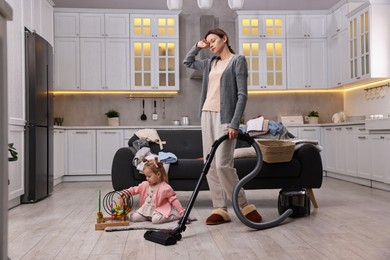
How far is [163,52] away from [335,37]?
281 centimetres

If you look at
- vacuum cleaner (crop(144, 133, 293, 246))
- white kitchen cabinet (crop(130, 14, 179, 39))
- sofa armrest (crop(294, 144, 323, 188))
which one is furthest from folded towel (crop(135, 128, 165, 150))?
white kitchen cabinet (crop(130, 14, 179, 39))

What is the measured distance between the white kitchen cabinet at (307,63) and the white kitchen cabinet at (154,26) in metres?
1.94

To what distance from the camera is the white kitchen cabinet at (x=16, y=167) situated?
4.36 metres

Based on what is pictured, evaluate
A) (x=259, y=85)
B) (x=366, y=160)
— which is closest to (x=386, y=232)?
(x=366, y=160)

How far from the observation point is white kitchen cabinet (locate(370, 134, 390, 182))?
18.0ft

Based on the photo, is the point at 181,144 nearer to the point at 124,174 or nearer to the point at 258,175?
the point at 124,174

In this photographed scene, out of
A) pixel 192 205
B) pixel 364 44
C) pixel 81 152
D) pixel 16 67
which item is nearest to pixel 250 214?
pixel 192 205

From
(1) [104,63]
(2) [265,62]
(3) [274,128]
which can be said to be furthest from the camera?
(2) [265,62]

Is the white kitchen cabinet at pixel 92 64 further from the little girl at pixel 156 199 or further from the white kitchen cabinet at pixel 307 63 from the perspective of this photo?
the little girl at pixel 156 199

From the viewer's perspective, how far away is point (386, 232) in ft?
10.2

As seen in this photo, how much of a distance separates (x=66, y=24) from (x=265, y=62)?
3.29 meters

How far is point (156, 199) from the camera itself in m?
3.66

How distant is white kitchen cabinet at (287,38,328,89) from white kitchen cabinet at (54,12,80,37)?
348 cm

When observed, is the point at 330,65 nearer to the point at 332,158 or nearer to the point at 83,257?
the point at 332,158
